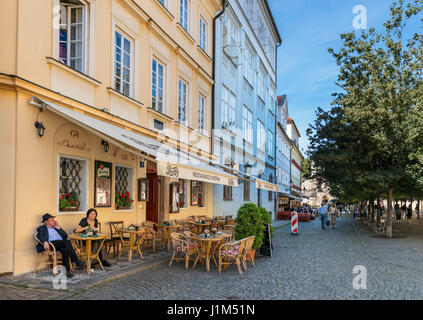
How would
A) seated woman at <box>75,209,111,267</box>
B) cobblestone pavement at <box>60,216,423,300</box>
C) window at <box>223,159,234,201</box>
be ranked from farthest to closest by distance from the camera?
window at <box>223,159,234,201</box>, seated woman at <box>75,209,111,267</box>, cobblestone pavement at <box>60,216,423,300</box>

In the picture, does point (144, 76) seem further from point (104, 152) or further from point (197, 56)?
point (197, 56)

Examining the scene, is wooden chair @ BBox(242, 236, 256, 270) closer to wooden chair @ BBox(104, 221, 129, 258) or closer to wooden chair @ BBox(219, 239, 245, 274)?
wooden chair @ BBox(219, 239, 245, 274)

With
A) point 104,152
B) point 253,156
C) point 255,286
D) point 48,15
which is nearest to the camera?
point 255,286

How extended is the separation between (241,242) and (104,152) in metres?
4.16

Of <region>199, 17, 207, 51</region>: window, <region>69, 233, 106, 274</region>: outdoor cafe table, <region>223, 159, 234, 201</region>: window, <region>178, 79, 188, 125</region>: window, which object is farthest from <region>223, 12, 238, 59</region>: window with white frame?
<region>69, 233, 106, 274</region>: outdoor cafe table

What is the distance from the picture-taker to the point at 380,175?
15562 mm

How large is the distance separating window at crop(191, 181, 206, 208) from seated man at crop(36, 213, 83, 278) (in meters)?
8.33

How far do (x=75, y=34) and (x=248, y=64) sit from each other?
54.3 ft

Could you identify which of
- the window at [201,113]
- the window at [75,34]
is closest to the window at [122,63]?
the window at [75,34]

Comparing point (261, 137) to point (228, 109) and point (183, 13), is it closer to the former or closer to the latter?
point (228, 109)

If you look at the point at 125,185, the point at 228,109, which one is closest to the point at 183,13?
the point at 228,109

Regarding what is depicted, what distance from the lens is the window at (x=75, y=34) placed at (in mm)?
8500

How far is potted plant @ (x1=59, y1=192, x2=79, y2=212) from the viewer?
25.6 ft
